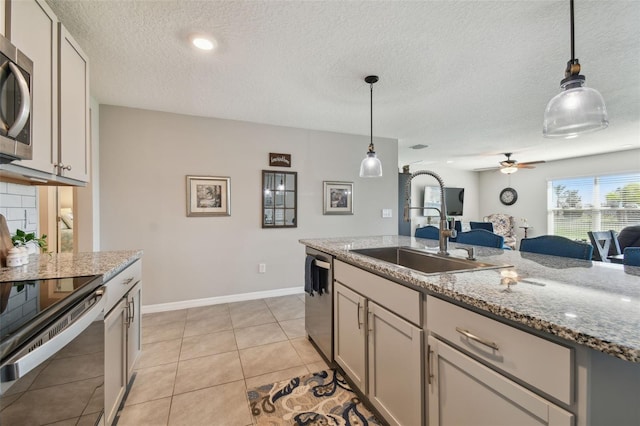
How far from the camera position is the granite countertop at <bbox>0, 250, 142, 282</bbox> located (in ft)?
4.29

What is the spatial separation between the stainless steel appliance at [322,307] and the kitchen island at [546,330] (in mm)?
678

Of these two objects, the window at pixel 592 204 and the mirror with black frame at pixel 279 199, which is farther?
the window at pixel 592 204

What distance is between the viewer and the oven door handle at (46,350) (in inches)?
25.7

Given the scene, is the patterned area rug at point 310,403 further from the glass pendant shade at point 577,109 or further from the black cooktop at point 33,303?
the glass pendant shade at point 577,109

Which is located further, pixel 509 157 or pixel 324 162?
pixel 509 157

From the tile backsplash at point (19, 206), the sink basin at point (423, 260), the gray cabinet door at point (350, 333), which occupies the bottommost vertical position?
the gray cabinet door at point (350, 333)

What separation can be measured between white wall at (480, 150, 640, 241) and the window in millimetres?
138

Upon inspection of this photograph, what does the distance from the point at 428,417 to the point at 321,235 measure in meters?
2.97

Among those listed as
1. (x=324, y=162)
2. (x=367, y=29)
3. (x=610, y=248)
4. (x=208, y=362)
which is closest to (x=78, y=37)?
(x=367, y=29)

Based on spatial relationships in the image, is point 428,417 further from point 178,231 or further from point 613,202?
point 613,202

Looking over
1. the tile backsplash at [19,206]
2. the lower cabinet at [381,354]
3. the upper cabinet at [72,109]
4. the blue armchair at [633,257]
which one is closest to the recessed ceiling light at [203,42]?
the upper cabinet at [72,109]

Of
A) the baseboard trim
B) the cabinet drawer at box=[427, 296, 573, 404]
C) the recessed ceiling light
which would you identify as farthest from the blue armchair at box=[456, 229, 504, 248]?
the recessed ceiling light

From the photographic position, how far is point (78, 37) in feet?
6.16

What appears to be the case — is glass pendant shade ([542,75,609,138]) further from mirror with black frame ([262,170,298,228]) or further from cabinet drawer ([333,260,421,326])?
mirror with black frame ([262,170,298,228])
